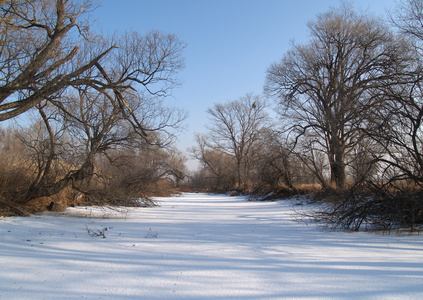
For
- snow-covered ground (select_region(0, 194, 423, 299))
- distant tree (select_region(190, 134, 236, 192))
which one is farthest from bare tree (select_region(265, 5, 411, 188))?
distant tree (select_region(190, 134, 236, 192))

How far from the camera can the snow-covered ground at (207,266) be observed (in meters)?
2.75

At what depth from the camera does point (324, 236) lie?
5.78 metres

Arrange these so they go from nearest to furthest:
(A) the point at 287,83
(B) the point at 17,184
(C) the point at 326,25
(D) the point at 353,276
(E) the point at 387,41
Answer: (D) the point at 353,276 → (B) the point at 17,184 → (E) the point at 387,41 → (C) the point at 326,25 → (A) the point at 287,83

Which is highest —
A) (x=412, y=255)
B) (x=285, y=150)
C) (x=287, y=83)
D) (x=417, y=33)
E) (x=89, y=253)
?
(x=287, y=83)

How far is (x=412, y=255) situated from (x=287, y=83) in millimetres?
15071

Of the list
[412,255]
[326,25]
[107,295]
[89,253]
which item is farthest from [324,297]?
[326,25]

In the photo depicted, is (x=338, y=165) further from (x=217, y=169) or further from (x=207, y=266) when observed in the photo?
(x=217, y=169)

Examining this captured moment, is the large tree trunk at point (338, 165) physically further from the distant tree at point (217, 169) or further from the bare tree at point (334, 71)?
the distant tree at point (217, 169)

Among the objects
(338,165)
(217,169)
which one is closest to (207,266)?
(338,165)

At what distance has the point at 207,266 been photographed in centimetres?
359

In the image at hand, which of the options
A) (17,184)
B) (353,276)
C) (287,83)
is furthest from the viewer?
(287,83)

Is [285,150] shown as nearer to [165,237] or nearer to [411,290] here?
[165,237]

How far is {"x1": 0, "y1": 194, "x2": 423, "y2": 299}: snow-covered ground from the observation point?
2.75 m

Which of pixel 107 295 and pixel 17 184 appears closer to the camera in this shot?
pixel 107 295
